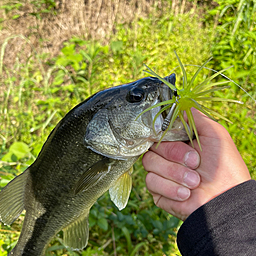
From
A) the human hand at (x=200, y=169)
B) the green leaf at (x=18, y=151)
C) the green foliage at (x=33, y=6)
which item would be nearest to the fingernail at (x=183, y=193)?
the human hand at (x=200, y=169)

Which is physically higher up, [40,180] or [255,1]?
[255,1]

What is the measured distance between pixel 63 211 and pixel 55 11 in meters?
4.61

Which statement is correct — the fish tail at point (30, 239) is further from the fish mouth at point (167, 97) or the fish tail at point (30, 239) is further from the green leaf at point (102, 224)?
the fish mouth at point (167, 97)

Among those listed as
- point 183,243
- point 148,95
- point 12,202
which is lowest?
point 12,202

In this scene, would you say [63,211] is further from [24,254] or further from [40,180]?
[24,254]

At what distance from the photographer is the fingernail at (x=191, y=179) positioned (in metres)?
1.34

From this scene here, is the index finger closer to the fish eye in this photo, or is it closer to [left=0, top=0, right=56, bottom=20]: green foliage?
the fish eye

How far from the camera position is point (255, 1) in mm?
3771

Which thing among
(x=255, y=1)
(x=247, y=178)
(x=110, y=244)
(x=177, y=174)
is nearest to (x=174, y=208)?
(x=177, y=174)

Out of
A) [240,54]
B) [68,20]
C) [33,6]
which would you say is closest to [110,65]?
[68,20]

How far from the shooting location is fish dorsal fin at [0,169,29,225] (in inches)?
59.1

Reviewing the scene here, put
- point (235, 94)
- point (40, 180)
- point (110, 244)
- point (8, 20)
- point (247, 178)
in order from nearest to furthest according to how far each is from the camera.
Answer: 1. point (247, 178)
2. point (40, 180)
3. point (110, 244)
4. point (235, 94)
5. point (8, 20)

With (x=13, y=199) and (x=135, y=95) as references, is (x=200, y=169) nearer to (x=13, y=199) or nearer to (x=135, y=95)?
(x=135, y=95)

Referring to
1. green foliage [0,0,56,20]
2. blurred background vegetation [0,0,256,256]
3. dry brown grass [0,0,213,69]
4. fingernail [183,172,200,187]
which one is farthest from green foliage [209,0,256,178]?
green foliage [0,0,56,20]
